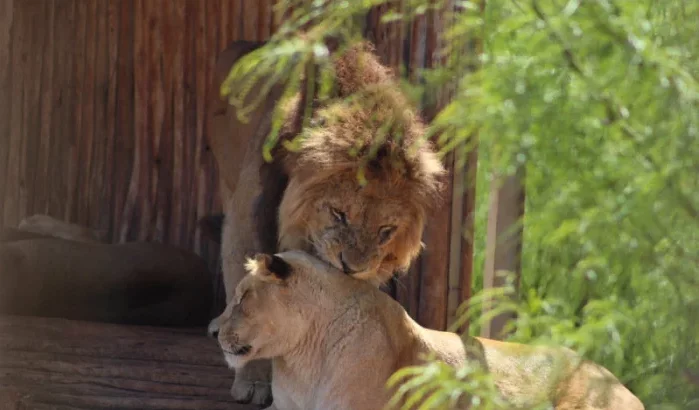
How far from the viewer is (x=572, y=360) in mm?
3479

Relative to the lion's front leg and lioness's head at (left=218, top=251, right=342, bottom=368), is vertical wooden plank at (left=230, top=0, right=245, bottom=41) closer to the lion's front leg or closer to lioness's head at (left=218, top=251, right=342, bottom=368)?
the lion's front leg

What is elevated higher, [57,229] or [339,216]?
[339,216]

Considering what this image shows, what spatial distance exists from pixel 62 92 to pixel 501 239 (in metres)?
4.25

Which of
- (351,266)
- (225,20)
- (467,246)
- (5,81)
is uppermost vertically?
(225,20)

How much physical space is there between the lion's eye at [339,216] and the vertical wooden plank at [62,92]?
4184 millimetres

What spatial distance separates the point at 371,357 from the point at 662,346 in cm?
187

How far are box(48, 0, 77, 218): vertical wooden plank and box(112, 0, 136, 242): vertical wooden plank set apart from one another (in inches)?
13.1

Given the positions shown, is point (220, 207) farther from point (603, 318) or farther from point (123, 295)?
point (603, 318)

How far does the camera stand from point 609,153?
→ 2.59 meters

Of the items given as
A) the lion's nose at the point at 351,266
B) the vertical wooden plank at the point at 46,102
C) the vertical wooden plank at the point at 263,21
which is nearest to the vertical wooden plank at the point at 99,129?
the vertical wooden plank at the point at 46,102

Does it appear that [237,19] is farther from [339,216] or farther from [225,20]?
[339,216]

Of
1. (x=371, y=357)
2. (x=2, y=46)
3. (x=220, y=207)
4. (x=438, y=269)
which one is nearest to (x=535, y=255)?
(x=371, y=357)

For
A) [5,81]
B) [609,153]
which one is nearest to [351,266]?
[609,153]

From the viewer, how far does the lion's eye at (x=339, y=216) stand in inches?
202
